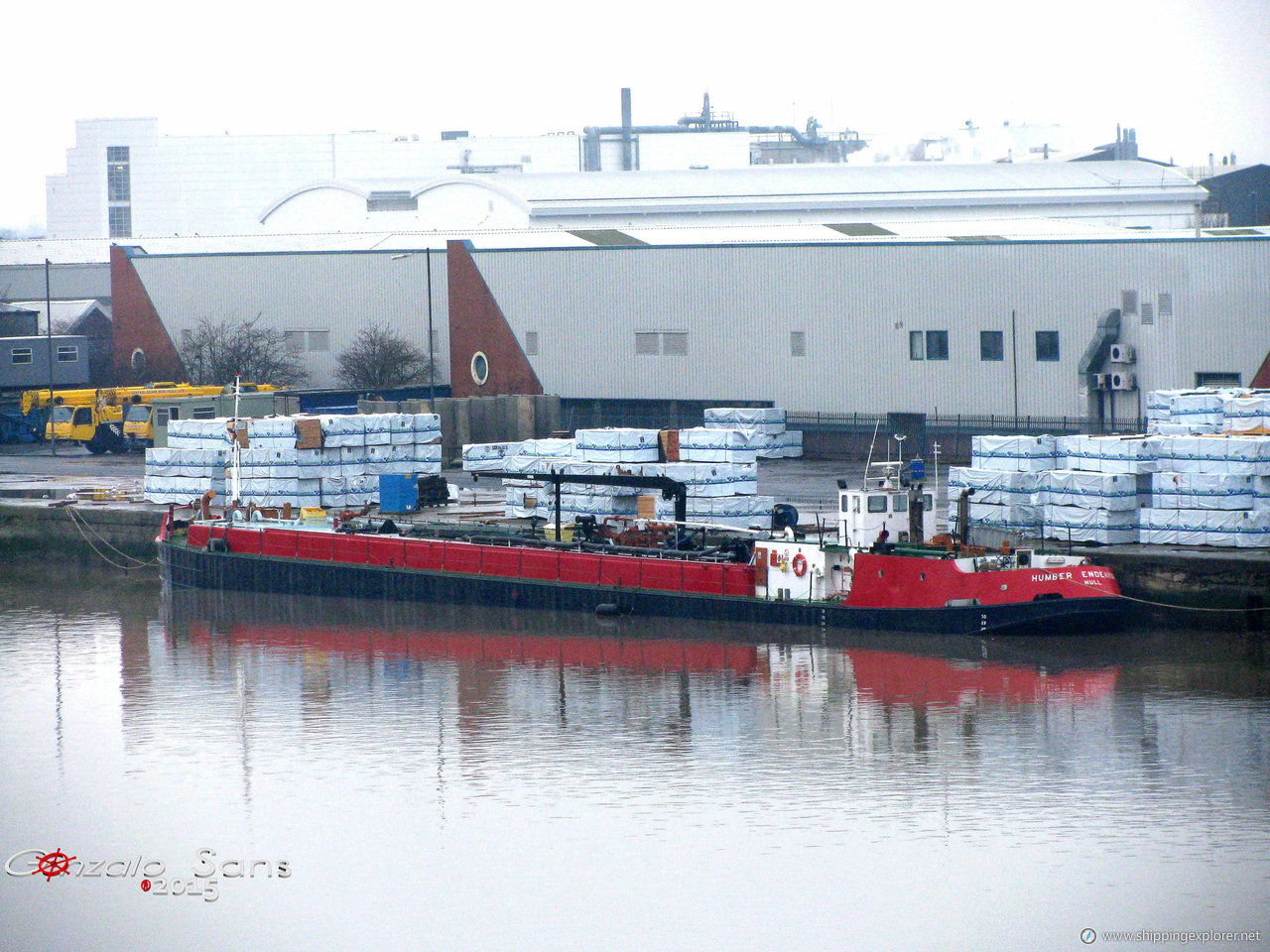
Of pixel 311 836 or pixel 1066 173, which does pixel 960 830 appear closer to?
pixel 311 836

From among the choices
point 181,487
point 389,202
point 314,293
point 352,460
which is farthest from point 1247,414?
point 389,202

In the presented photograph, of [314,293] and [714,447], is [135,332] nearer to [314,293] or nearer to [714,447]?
[314,293]

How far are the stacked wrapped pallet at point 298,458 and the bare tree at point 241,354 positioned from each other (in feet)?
60.3

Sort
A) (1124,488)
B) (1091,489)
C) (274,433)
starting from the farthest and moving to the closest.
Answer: (274,433), (1091,489), (1124,488)

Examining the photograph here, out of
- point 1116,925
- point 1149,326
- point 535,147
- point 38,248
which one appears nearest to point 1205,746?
point 1116,925

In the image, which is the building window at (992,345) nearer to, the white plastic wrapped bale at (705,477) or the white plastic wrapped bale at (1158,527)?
the white plastic wrapped bale at (705,477)

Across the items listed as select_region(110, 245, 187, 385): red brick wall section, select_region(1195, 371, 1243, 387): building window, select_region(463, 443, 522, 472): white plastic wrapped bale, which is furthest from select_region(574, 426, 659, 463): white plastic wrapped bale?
select_region(110, 245, 187, 385): red brick wall section

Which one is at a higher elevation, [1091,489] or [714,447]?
[714,447]

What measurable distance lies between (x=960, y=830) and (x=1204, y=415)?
19.8 meters

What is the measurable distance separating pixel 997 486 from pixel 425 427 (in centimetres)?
1738

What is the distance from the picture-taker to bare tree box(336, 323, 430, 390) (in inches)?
2534

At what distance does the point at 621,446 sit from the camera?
148 ft

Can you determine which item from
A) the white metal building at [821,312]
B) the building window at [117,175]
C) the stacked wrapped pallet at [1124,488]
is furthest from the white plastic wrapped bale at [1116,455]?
the building window at [117,175]

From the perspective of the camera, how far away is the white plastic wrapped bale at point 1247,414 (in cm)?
3850
